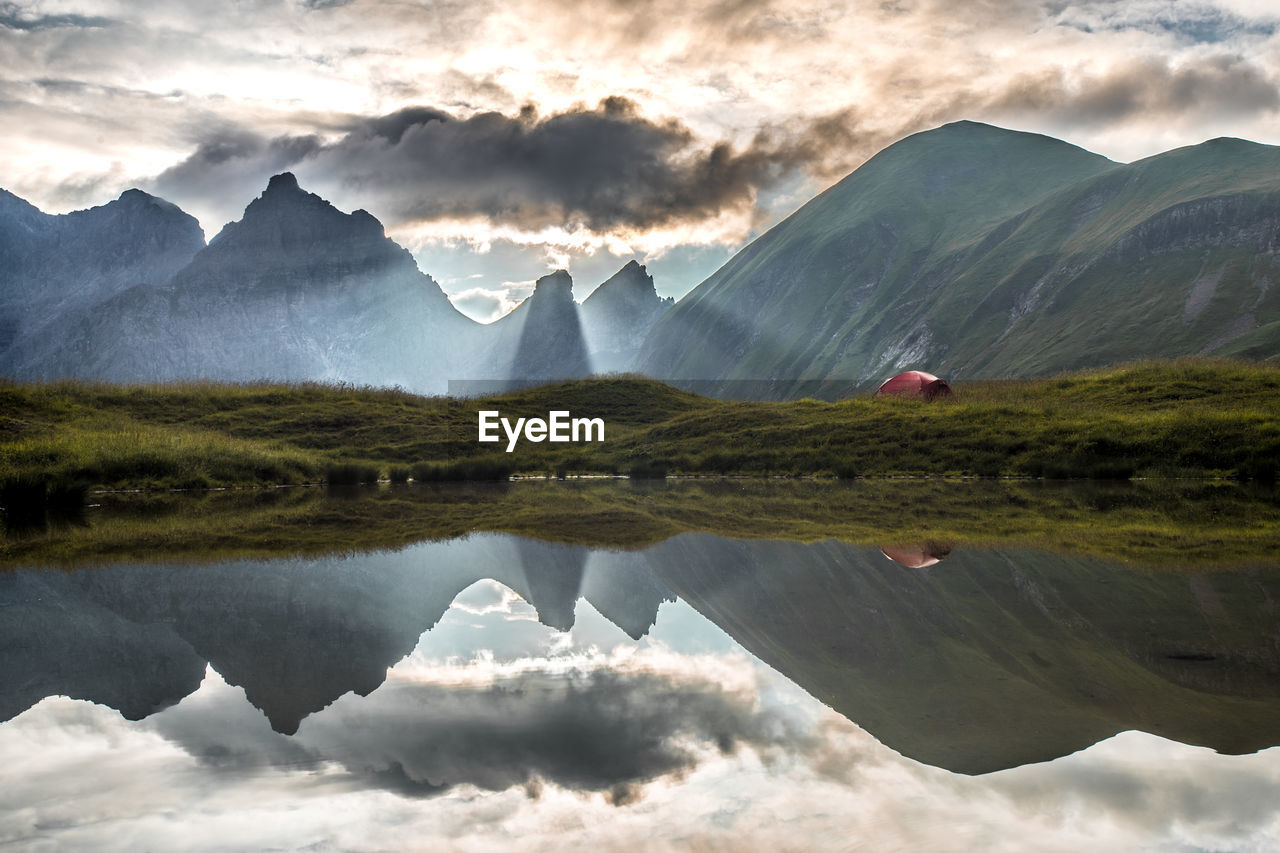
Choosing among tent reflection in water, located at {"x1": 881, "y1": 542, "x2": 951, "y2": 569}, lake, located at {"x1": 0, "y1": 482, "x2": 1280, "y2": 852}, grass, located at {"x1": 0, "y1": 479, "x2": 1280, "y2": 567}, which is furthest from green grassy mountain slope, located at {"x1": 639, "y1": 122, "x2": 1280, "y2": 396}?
lake, located at {"x1": 0, "y1": 482, "x2": 1280, "y2": 852}

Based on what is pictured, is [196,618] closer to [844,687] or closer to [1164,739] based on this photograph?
[844,687]

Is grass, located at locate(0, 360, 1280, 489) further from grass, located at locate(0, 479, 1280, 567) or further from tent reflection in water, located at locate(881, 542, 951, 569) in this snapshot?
tent reflection in water, located at locate(881, 542, 951, 569)

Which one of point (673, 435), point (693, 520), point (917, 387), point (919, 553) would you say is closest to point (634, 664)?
point (919, 553)

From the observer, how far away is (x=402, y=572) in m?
12.2

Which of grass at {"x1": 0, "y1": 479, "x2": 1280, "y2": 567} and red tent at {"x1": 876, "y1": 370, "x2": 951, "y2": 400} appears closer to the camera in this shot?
grass at {"x1": 0, "y1": 479, "x2": 1280, "y2": 567}

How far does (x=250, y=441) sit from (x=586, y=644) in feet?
131

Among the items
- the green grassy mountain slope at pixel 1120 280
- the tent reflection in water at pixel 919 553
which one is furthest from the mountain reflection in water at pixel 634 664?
the green grassy mountain slope at pixel 1120 280

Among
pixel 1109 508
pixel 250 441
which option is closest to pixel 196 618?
pixel 1109 508

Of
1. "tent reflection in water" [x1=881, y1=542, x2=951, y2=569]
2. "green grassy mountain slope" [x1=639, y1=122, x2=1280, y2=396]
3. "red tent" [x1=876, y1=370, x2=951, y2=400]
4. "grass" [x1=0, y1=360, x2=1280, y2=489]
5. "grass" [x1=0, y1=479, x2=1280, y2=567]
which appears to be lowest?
"grass" [x1=0, y1=479, x2=1280, y2=567]

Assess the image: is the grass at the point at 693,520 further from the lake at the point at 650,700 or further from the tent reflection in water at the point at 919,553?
the lake at the point at 650,700

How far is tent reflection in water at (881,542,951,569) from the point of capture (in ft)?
40.2

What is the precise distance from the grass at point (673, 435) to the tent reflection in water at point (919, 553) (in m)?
23.4

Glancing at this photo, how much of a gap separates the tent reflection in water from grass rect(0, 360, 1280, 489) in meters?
23.4

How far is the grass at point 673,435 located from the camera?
108ft
